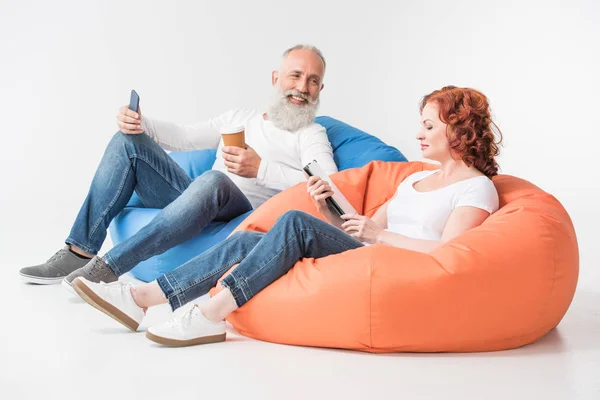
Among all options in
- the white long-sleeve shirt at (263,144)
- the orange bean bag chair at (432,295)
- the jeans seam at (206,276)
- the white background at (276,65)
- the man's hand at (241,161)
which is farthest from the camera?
the white background at (276,65)

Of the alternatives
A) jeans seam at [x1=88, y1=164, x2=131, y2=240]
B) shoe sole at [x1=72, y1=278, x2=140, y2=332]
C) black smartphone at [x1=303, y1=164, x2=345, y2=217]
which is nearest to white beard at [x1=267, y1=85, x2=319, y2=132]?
jeans seam at [x1=88, y1=164, x2=131, y2=240]

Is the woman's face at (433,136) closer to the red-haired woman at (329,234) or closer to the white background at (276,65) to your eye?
the red-haired woman at (329,234)

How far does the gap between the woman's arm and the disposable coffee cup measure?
0.83 metres

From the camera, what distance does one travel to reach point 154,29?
18.7 ft

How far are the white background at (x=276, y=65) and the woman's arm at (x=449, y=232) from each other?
2.86 m

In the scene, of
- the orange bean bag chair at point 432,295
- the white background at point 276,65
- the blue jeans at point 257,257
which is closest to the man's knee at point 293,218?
the blue jeans at point 257,257

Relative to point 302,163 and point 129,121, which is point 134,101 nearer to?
point 129,121

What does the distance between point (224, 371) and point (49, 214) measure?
10.4ft

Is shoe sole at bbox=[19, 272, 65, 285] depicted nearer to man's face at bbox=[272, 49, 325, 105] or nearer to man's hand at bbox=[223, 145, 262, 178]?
man's hand at bbox=[223, 145, 262, 178]

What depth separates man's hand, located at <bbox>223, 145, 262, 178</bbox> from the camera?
11.1ft

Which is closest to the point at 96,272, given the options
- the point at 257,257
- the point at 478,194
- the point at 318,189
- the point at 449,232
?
the point at 257,257

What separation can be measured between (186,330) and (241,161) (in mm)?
1035

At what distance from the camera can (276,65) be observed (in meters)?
5.71

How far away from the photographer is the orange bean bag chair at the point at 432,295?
2438 mm
